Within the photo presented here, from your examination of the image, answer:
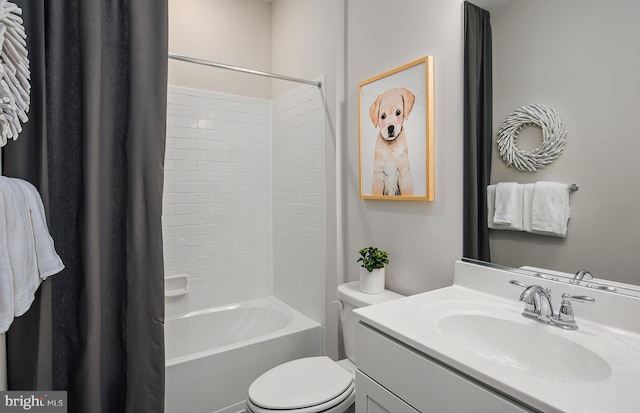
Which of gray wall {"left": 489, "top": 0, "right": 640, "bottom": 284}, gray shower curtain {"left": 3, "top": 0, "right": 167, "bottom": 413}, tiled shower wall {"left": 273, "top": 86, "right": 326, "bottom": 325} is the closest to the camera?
gray wall {"left": 489, "top": 0, "right": 640, "bottom": 284}

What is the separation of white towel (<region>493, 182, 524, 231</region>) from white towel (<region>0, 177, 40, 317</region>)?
5.01 ft

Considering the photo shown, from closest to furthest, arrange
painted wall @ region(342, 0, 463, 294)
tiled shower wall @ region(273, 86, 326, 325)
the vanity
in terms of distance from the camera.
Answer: the vanity → painted wall @ region(342, 0, 463, 294) → tiled shower wall @ region(273, 86, 326, 325)

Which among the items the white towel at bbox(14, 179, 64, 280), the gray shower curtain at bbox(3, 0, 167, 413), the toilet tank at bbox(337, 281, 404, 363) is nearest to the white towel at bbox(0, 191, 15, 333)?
the white towel at bbox(14, 179, 64, 280)

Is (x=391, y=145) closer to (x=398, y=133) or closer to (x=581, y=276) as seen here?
(x=398, y=133)

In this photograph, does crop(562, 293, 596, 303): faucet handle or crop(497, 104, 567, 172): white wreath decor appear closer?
crop(562, 293, 596, 303): faucet handle

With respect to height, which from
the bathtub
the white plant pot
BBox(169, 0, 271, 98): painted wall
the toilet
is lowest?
the bathtub

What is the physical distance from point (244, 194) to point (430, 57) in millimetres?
1745

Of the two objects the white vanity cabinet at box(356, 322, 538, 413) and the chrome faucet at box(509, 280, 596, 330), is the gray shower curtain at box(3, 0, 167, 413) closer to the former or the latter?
the white vanity cabinet at box(356, 322, 538, 413)

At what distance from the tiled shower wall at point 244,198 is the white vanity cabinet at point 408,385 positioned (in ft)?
3.74

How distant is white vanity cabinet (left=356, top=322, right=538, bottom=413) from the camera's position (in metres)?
0.78

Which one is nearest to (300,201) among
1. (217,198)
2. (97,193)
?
(217,198)

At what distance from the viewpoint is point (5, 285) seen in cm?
82

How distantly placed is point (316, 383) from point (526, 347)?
34.4 inches

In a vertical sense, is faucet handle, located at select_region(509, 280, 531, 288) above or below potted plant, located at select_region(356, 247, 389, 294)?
above
